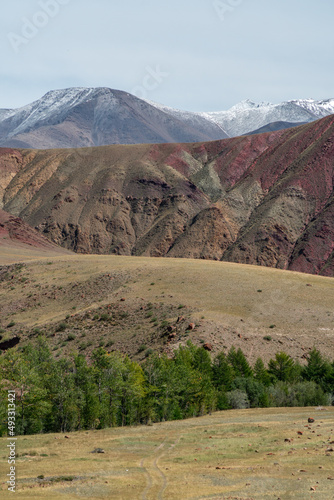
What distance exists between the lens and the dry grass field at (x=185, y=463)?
22.2 metres

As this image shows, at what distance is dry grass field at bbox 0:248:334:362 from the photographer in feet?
203

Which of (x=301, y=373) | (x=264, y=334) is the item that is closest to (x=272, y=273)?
(x=264, y=334)

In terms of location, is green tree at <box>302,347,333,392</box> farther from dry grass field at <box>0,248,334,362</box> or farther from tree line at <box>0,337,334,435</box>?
dry grass field at <box>0,248,334,362</box>

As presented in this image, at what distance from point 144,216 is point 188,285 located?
85.8 meters

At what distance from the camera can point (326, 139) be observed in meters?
152

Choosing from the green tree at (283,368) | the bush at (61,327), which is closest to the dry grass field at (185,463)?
the green tree at (283,368)

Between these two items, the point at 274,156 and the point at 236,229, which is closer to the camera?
the point at 236,229

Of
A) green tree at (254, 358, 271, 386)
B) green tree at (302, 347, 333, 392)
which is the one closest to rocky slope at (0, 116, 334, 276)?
green tree at (302, 347, 333, 392)

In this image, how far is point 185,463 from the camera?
27.0 m

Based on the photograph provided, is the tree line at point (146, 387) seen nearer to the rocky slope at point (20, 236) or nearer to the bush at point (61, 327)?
the bush at point (61, 327)

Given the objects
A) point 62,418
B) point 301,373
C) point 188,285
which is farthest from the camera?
point 188,285

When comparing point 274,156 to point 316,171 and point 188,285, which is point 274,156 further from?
point 188,285

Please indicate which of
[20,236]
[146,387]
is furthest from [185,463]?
[20,236]

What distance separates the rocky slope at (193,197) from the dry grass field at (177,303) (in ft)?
163
